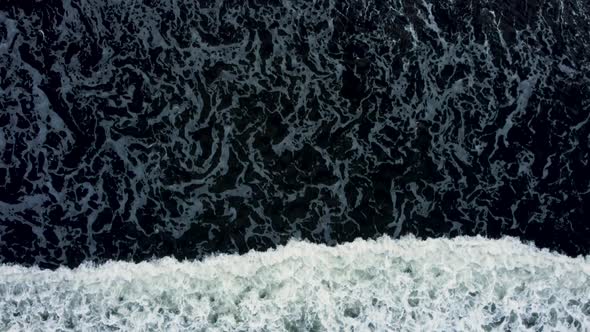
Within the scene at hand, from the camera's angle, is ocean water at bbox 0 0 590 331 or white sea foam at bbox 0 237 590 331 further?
ocean water at bbox 0 0 590 331

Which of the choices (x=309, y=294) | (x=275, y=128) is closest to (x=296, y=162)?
(x=275, y=128)

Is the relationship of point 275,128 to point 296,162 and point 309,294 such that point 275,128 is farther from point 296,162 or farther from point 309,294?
point 309,294

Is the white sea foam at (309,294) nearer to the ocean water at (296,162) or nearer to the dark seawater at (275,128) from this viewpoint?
the ocean water at (296,162)

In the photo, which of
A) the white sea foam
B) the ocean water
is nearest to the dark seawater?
the ocean water

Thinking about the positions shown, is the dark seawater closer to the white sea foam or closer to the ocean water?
the ocean water

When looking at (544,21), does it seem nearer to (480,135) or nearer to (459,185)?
(480,135)

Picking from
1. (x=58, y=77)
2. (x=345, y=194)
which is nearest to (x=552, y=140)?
(x=345, y=194)
